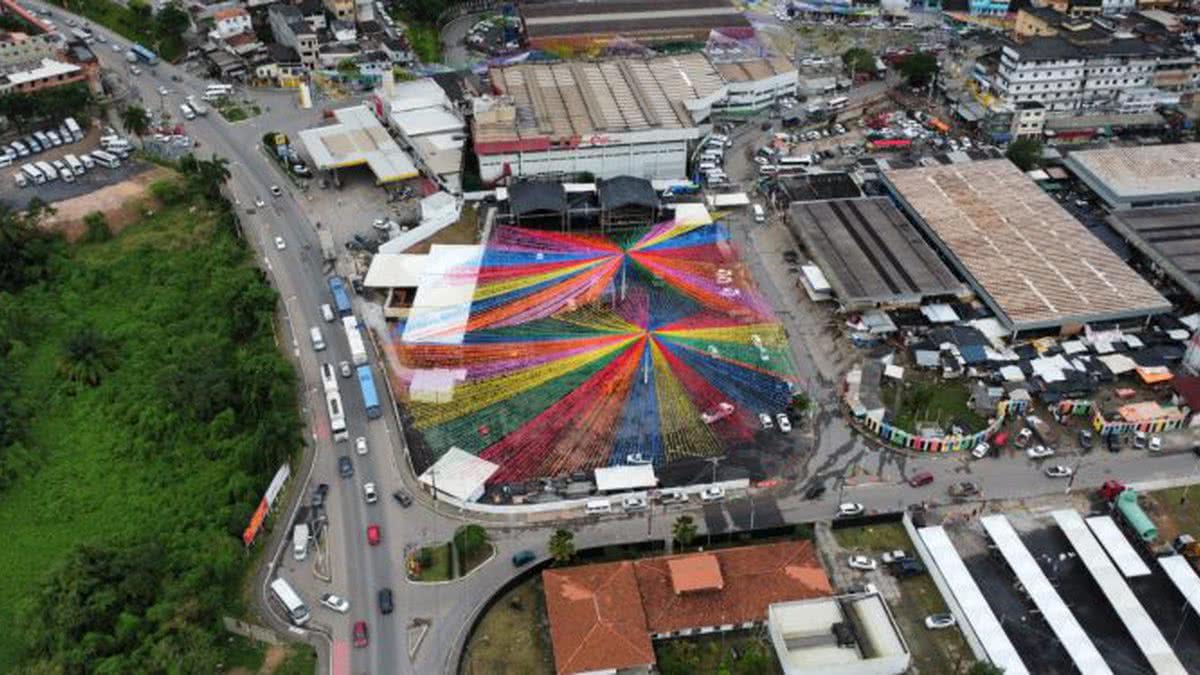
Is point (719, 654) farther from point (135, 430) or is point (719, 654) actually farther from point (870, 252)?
point (135, 430)

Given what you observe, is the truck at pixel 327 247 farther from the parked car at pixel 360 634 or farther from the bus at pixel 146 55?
the bus at pixel 146 55

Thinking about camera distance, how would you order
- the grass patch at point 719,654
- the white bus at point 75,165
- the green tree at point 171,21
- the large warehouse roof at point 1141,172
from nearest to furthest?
the grass patch at point 719,654 → the large warehouse roof at point 1141,172 → the white bus at point 75,165 → the green tree at point 171,21

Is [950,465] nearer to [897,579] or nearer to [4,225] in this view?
[897,579]

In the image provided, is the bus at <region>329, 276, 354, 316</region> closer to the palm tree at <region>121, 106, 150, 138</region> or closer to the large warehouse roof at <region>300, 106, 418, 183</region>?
the large warehouse roof at <region>300, 106, 418, 183</region>

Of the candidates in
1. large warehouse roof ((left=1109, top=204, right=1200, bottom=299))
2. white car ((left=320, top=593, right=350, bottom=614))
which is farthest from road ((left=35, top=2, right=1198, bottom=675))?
large warehouse roof ((left=1109, top=204, right=1200, bottom=299))

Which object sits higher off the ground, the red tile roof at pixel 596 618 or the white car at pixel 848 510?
the red tile roof at pixel 596 618

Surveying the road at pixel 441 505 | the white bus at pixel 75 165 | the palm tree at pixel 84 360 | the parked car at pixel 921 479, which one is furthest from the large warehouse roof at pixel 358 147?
the parked car at pixel 921 479

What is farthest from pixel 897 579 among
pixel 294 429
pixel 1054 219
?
pixel 1054 219

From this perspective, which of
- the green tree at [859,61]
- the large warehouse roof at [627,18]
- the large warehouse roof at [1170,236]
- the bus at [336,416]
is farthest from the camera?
the large warehouse roof at [627,18]
